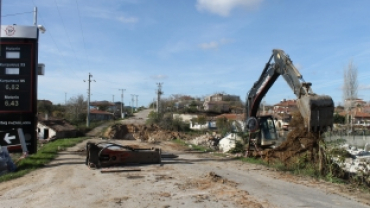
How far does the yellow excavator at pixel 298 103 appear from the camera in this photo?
1370cm

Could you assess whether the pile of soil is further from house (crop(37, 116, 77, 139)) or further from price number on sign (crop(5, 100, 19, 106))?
house (crop(37, 116, 77, 139))

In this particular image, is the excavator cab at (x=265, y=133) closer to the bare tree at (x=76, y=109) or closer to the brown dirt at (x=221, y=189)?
the brown dirt at (x=221, y=189)

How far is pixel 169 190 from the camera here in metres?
9.23

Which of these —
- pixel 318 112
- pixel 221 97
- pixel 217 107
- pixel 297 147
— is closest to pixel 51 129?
pixel 297 147

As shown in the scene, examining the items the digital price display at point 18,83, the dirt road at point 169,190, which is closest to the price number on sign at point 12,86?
the digital price display at point 18,83

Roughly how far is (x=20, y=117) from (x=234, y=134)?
12.1m

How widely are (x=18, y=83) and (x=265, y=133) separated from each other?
12579 mm

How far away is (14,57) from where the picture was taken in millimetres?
15867

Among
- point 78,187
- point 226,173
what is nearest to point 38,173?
point 78,187

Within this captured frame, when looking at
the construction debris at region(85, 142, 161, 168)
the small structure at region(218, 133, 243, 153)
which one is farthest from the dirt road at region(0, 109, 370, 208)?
the small structure at region(218, 133, 243, 153)

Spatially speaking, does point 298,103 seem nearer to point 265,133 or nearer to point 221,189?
point 265,133

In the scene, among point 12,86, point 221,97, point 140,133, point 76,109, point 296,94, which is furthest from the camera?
point 221,97

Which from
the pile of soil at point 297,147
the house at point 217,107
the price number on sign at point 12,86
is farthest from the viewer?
the house at point 217,107

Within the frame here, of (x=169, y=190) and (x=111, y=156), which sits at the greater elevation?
(x=111, y=156)
